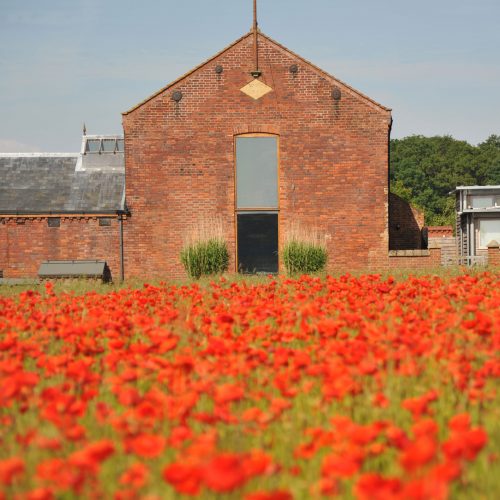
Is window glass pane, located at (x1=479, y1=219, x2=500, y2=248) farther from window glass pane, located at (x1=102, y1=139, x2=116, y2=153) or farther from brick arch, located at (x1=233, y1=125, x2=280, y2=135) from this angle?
window glass pane, located at (x1=102, y1=139, x2=116, y2=153)

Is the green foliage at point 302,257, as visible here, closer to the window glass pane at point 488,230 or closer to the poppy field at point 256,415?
the poppy field at point 256,415

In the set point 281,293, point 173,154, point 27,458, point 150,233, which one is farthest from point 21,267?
point 27,458

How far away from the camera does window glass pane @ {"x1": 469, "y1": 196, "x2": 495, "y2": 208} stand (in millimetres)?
32781

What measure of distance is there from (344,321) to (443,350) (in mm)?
1042

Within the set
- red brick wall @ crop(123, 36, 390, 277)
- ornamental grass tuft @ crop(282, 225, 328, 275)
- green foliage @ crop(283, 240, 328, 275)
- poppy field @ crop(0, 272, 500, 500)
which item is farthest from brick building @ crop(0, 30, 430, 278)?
poppy field @ crop(0, 272, 500, 500)

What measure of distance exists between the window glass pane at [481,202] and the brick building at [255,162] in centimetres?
1474

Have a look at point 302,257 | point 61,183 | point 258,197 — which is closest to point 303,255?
point 302,257

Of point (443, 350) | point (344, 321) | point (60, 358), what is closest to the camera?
point (60, 358)

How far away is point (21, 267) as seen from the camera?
20.3m

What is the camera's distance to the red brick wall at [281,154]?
19.8 m

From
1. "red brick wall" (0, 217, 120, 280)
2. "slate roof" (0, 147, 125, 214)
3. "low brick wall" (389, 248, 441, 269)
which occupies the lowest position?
"low brick wall" (389, 248, 441, 269)

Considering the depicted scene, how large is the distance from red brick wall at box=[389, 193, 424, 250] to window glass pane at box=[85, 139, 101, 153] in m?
10.2

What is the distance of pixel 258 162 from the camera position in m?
19.9

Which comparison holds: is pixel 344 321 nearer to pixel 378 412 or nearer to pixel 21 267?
pixel 378 412
